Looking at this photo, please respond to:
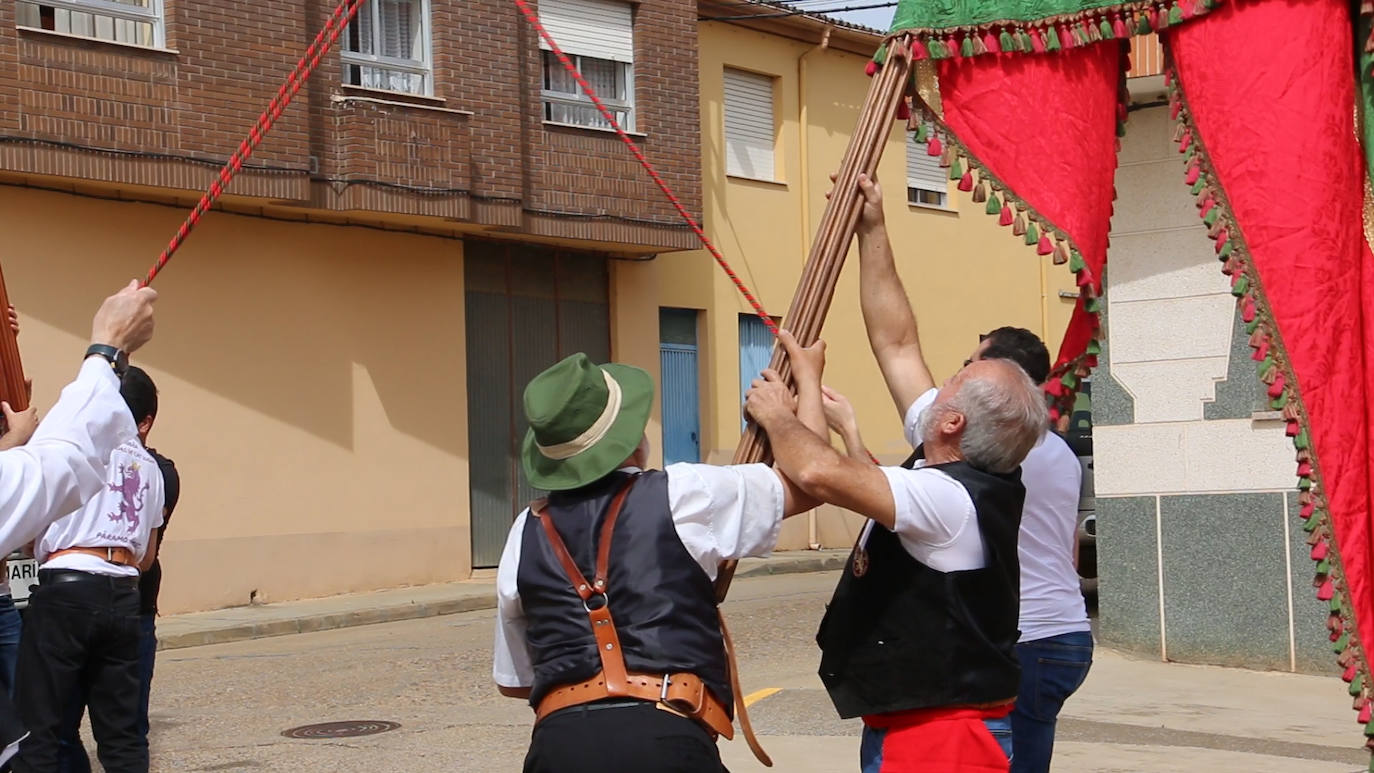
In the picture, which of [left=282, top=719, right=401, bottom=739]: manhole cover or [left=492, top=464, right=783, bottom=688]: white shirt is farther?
[left=282, top=719, right=401, bottom=739]: manhole cover

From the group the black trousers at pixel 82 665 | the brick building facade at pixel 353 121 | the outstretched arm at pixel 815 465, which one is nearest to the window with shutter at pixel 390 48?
the brick building facade at pixel 353 121

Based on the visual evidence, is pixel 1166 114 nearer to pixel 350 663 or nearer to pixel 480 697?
pixel 480 697

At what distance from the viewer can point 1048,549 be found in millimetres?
5543

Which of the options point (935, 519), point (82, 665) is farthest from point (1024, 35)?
point (82, 665)

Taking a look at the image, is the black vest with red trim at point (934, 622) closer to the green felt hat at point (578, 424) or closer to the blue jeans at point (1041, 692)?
the green felt hat at point (578, 424)

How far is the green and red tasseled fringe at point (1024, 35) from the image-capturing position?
15.8 ft

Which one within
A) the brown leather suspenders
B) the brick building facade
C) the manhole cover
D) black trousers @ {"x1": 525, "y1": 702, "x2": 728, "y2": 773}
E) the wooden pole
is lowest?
the manhole cover

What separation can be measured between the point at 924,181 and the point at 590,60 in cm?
665

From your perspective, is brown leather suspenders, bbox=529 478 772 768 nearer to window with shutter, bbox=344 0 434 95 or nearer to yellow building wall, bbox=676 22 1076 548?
window with shutter, bbox=344 0 434 95

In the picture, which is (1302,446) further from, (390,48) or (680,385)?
(680,385)

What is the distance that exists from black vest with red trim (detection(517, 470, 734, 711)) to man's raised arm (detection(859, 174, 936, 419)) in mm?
1372

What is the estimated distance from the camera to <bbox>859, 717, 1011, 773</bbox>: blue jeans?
4.30m

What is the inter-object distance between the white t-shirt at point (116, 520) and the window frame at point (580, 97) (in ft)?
45.5

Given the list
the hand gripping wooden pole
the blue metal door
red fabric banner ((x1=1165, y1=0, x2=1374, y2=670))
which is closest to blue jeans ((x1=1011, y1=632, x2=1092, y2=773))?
red fabric banner ((x1=1165, y1=0, x2=1374, y2=670))
